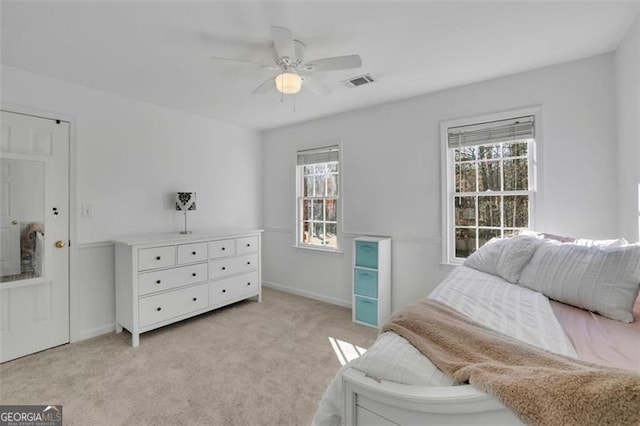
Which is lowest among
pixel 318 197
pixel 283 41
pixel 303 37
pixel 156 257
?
pixel 156 257

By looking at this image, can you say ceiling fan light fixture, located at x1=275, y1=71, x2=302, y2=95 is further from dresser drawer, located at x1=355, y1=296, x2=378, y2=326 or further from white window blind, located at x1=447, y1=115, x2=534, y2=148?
dresser drawer, located at x1=355, y1=296, x2=378, y2=326

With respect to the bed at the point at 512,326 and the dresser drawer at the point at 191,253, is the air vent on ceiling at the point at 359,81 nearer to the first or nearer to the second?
the bed at the point at 512,326

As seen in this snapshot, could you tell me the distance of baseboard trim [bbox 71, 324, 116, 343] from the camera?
2.75 metres

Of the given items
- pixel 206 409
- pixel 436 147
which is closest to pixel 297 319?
pixel 206 409

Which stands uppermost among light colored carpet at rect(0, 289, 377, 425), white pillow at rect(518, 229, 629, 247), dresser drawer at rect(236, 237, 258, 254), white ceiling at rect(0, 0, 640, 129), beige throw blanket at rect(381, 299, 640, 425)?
white ceiling at rect(0, 0, 640, 129)

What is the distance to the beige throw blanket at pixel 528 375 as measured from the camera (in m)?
0.62

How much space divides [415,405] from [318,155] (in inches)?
134

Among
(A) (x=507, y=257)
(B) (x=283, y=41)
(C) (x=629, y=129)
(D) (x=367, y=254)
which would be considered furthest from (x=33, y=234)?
(C) (x=629, y=129)

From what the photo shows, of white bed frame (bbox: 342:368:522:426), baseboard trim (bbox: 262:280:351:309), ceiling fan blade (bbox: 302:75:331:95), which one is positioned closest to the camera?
white bed frame (bbox: 342:368:522:426)

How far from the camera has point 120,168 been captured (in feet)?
9.96

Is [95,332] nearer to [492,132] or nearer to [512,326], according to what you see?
[512,326]

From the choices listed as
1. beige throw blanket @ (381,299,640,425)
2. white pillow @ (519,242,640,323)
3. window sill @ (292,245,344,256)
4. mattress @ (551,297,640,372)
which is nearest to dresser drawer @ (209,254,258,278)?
window sill @ (292,245,344,256)

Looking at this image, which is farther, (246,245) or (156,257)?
(246,245)

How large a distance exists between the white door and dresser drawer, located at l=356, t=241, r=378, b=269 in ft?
9.29
